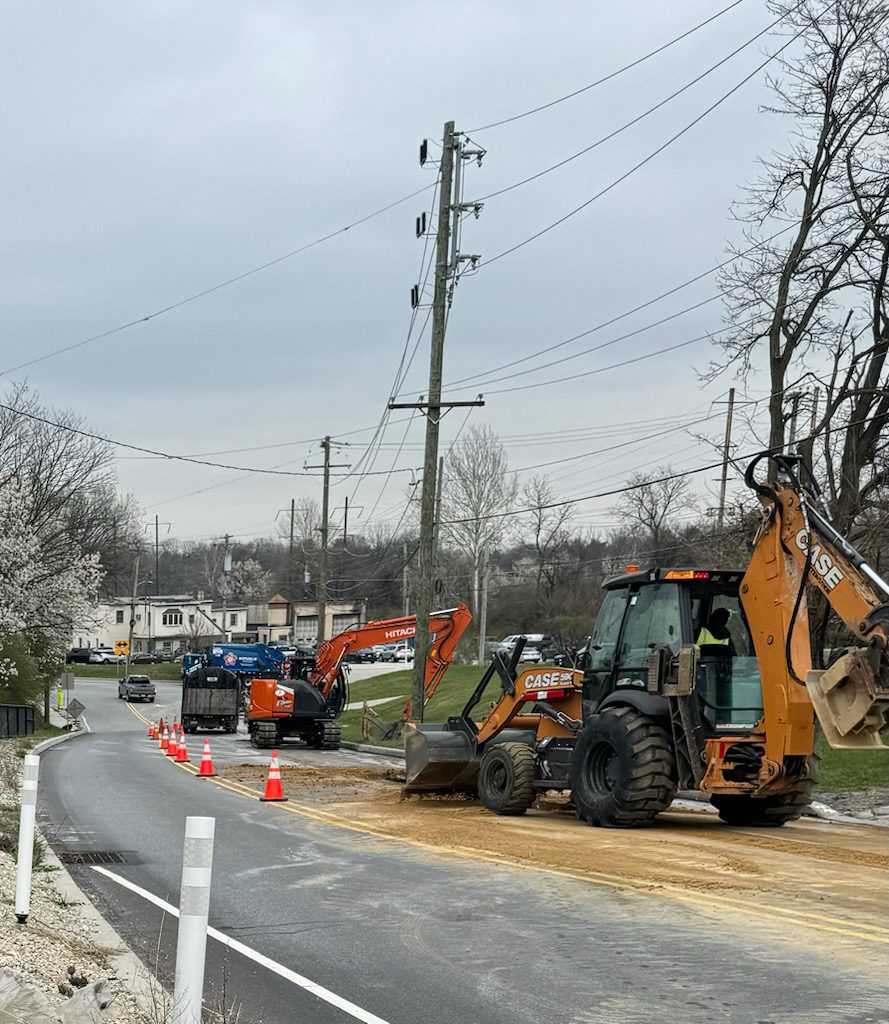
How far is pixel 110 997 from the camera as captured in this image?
659 cm

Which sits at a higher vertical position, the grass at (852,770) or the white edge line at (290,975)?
the grass at (852,770)

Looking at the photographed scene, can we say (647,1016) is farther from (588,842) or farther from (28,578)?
(28,578)

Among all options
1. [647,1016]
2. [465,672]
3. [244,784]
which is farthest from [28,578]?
[647,1016]

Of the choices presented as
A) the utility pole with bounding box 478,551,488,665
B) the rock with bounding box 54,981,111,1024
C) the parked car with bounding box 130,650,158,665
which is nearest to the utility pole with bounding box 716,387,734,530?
the rock with bounding box 54,981,111,1024

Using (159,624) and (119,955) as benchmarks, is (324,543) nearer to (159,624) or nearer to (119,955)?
(119,955)

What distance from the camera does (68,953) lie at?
802 cm

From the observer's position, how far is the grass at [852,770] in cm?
1884

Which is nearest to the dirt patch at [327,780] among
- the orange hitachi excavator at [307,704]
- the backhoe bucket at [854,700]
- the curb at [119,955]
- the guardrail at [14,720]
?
the guardrail at [14,720]

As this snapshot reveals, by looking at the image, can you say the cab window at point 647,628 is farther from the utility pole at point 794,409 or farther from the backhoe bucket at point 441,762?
the utility pole at point 794,409

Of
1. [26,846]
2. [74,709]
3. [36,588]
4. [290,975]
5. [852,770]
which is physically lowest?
[74,709]

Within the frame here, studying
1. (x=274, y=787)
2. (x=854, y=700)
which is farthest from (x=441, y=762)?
(x=854, y=700)

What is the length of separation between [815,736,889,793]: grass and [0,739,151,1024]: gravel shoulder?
1154 cm

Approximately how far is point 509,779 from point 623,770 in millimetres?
2517

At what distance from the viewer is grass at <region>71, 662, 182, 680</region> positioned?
102044 mm
